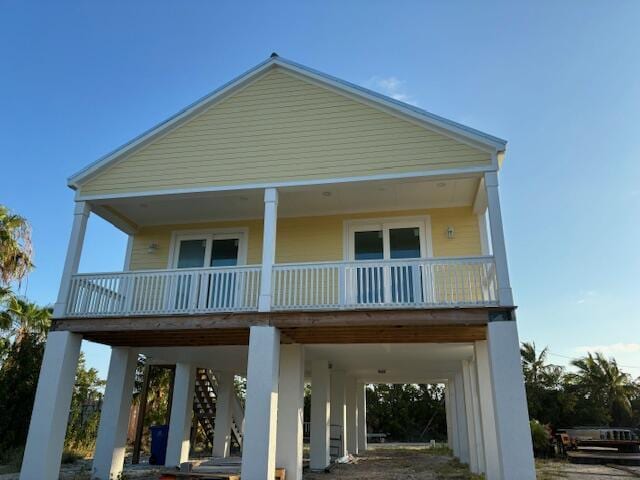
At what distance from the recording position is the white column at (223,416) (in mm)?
16547

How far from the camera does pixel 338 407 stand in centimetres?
1608

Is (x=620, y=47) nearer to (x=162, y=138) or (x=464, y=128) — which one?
(x=464, y=128)

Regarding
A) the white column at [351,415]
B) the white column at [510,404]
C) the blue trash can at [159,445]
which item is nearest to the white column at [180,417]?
the blue trash can at [159,445]

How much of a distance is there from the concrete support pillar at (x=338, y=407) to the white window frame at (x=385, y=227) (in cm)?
620

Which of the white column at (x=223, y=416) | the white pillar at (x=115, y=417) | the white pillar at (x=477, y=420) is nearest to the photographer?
the white pillar at (x=477, y=420)

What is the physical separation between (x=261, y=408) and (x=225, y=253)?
4.96 meters

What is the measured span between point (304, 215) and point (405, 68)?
4227 millimetres

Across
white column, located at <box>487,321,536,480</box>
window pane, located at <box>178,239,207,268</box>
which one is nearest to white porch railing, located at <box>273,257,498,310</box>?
white column, located at <box>487,321,536,480</box>

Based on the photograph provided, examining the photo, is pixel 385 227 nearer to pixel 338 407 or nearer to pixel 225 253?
pixel 225 253

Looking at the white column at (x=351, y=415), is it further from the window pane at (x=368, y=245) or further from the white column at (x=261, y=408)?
the white column at (x=261, y=408)

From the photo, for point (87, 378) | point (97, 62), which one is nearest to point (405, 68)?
point (97, 62)

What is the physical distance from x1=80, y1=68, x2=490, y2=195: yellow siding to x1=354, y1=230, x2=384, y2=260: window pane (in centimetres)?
229

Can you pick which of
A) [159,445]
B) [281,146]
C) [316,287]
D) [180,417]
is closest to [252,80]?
[281,146]

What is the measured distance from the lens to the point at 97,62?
12562mm
